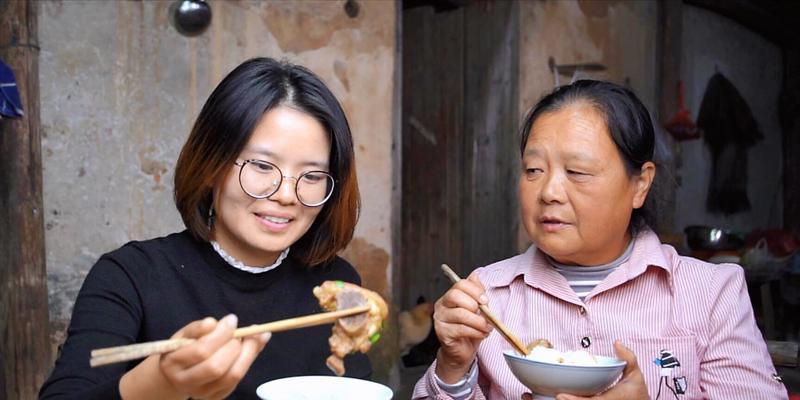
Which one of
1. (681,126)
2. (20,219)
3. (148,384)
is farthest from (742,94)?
(148,384)

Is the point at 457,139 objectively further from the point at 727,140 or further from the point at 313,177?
the point at 313,177

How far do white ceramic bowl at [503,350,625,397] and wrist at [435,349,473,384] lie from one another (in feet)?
1.29

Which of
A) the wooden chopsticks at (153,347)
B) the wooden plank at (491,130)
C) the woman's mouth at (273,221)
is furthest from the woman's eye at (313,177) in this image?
the wooden plank at (491,130)

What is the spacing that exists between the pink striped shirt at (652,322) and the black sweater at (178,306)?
0.46m

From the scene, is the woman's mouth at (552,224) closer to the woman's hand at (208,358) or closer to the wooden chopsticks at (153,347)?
the wooden chopsticks at (153,347)

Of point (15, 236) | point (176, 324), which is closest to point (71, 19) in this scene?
point (15, 236)

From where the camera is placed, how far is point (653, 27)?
25.5 ft

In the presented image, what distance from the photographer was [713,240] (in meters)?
6.57

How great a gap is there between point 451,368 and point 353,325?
502mm

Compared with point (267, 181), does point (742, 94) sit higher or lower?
higher

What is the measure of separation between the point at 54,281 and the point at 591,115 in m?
3.41

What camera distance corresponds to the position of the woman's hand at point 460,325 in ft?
6.85

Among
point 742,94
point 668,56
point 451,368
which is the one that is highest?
point 668,56

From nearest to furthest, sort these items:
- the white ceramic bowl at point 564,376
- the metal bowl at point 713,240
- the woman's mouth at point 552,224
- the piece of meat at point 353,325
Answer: the white ceramic bowl at point 564,376 < the piece of meat at point 353,325 < the woman's mouth at point 552,224 < the metal bowl at point 713,240
